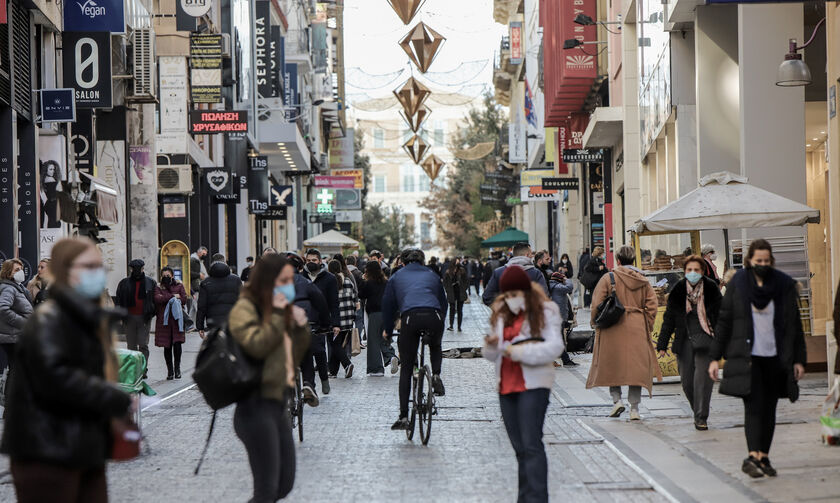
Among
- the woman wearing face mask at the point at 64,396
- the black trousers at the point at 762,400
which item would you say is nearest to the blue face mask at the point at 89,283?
the woman wearing face mask at the point at 64,396

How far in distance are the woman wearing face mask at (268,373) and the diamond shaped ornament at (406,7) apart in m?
23.4

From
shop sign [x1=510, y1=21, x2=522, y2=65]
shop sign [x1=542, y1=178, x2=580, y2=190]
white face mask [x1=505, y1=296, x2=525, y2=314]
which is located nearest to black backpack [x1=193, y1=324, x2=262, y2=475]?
white face mask [x1=505, y1=296, x2=525, y2=314]

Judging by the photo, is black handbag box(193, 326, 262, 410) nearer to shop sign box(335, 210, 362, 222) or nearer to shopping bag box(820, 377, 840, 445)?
shopping bag box(820, 377, 840, 445)

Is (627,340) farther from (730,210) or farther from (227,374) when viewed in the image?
(227,374)

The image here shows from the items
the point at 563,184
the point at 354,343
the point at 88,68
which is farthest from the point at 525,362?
the point at 563,184

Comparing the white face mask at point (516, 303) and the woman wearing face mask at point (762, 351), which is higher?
the white face mask at point (516, 303)

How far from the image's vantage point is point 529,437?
7516 mm

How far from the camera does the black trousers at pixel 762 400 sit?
356 inches

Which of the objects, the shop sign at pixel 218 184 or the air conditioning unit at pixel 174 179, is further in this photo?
the shop sign at pixel 218 184

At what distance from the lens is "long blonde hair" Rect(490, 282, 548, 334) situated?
7.64 metres

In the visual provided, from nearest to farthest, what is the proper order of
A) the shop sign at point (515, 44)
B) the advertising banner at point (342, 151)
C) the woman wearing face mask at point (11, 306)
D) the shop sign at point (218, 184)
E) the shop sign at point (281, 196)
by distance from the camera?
the woman wearing face mask at point (11, 306) → the shop sign at point (218, 184) → the shop sign at point (281, 196) → the shop sign at point (515, 44) → the advertising banner at point (342, 151)

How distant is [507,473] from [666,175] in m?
16.6

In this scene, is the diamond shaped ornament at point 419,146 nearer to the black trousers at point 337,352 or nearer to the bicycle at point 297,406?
the black trousers at point 337,352

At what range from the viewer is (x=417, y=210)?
475 feet
